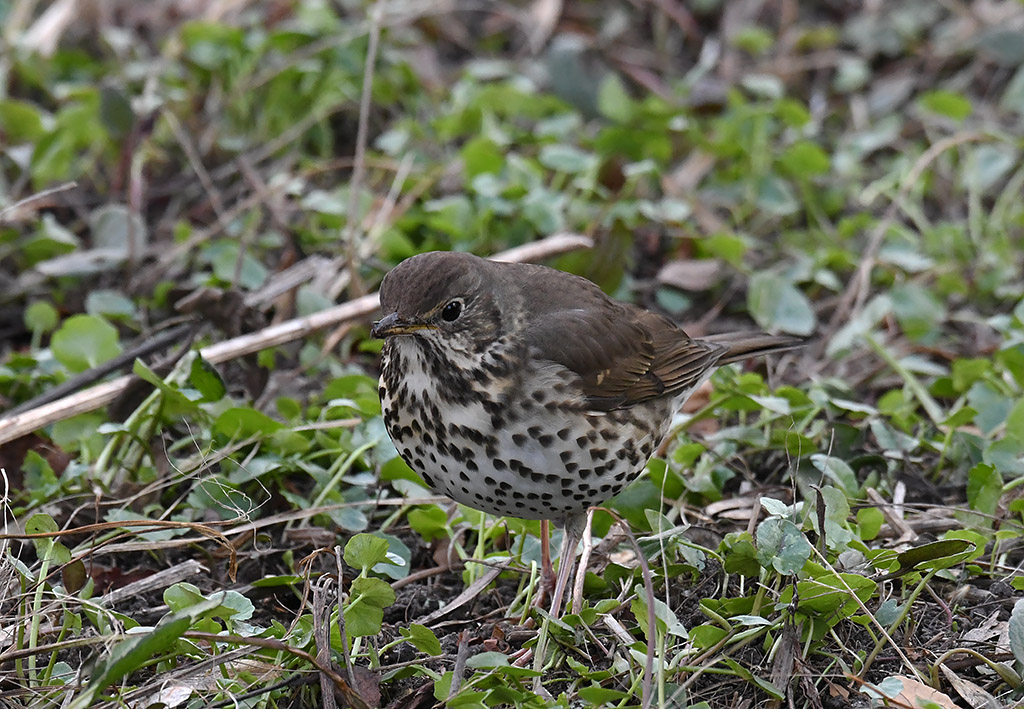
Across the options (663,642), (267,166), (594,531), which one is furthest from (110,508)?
(267,166)

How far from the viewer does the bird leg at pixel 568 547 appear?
11.3ft

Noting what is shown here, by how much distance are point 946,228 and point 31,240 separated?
3882 mm

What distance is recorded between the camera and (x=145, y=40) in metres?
7.19

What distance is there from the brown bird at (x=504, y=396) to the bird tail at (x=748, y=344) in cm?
71

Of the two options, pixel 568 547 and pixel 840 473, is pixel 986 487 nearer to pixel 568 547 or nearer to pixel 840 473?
pixel 840 473

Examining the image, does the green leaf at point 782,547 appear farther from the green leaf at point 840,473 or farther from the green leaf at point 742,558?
the green leaf at point 840,473

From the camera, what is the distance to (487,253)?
535 cm

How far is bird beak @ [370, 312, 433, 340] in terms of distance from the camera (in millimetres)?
3246

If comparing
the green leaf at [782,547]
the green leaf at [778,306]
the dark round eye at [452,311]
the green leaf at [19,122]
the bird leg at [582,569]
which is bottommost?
the green leaf at [778,306]

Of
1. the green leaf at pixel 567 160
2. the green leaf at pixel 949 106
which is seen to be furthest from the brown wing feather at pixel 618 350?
the green leaf at pixel 949 106

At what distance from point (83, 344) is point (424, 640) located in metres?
1.95

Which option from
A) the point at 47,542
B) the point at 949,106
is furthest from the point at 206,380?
the point at 949,106

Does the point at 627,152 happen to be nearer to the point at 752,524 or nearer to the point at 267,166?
the point at 267,166

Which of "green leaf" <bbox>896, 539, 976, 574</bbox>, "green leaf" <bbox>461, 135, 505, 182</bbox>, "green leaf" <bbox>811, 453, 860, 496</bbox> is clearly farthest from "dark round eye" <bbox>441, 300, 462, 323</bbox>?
"green leaf" <bbox>461, 135, 505, 182</bbox>
